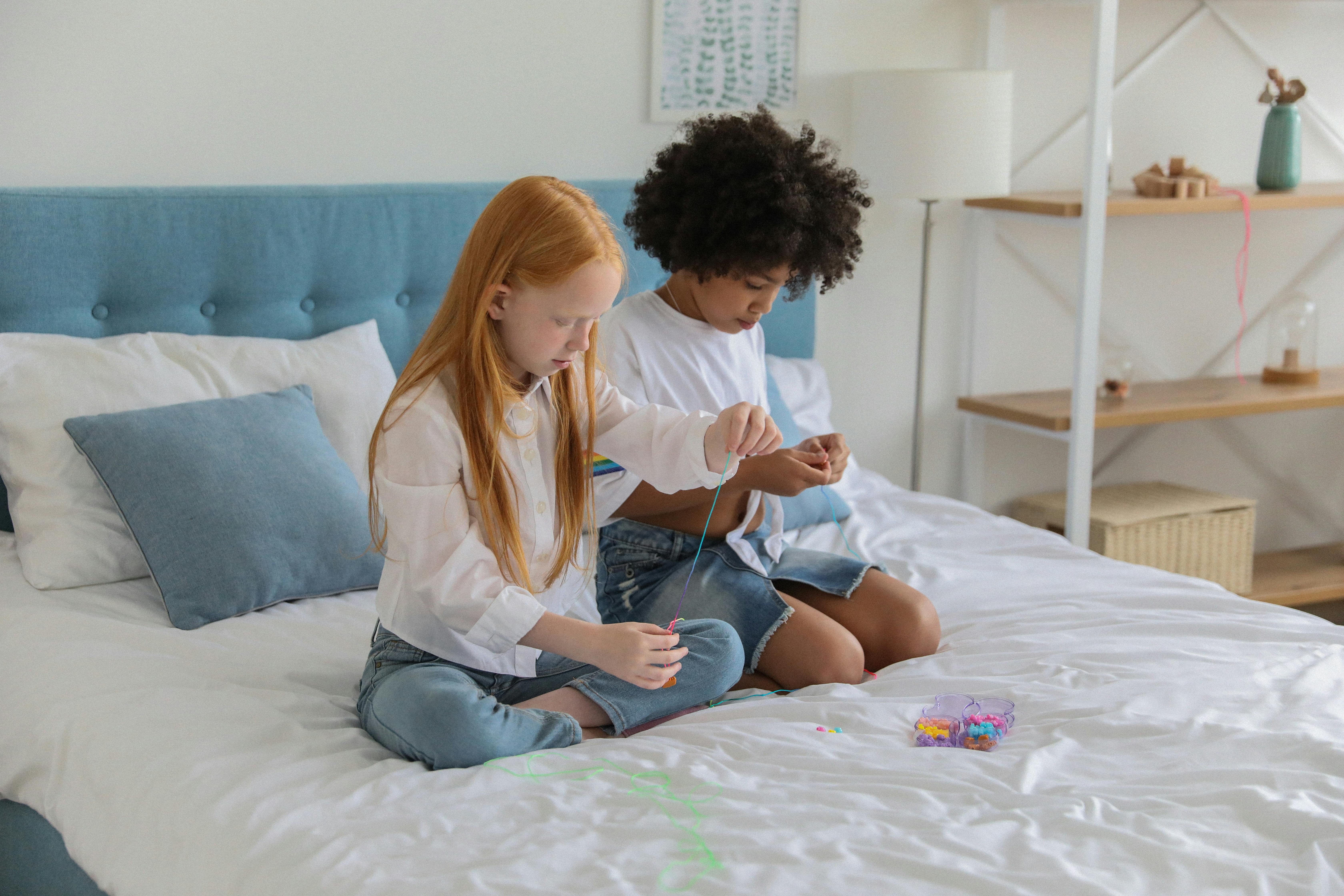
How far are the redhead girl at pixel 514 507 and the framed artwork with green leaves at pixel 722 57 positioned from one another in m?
1.20

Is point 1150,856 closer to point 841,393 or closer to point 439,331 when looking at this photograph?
point 439,331

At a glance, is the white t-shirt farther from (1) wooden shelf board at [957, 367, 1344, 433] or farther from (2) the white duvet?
(1) wooden shelf board at [957, 367, 1344, 433]

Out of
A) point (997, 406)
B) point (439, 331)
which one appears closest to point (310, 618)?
point (439, 331)

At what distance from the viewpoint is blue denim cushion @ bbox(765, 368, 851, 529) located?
228 centimetres

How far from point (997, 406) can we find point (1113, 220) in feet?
2.12

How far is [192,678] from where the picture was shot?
1.50 metres

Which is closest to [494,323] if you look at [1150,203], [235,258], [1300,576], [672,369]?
[672,369]

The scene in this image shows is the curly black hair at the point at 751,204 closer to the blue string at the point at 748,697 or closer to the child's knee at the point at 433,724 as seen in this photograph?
the blue string at the point at 748,697

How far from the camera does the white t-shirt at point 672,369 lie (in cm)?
177

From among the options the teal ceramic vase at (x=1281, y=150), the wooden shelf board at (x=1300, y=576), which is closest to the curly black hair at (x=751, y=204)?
the teal ceramic vase at (x=1281, y=150)

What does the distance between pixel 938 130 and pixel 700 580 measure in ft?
4.15

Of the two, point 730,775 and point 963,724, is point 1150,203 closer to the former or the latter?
point 963,724

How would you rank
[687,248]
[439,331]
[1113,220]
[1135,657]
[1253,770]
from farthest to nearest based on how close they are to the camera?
[1113,220] → [687,248] → [1135,657] → [439,331] → [1253,770]

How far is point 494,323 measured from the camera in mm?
1464
